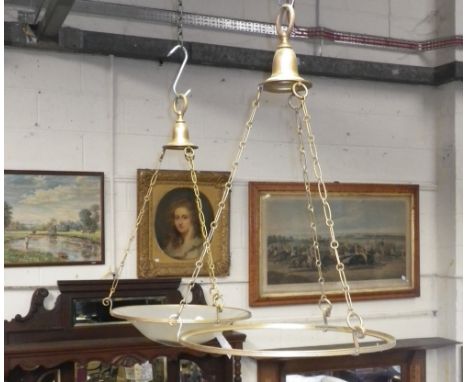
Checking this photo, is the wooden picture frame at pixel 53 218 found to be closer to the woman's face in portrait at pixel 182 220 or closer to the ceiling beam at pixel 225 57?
the woman's face in portrait at pixel 182 220

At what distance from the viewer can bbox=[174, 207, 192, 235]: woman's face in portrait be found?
4000mm

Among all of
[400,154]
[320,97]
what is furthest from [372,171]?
[320,97]

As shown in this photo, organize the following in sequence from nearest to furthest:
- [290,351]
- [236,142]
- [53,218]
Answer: [290,351] < [53,218] < [236,142]

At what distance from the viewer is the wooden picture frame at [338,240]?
4.22m

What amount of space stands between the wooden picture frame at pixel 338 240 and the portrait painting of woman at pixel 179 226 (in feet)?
1.25

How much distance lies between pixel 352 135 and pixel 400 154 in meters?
0.41

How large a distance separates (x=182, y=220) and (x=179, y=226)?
4 cm

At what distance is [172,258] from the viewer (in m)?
3.97

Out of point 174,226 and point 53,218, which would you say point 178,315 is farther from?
point 174,226

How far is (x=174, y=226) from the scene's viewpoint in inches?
157

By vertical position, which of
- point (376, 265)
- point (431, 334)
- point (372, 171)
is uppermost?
point (372, 171)

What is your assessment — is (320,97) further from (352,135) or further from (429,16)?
(429,16)

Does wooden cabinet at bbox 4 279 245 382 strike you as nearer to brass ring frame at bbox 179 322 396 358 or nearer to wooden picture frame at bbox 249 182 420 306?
wooden picture frame at bbox 249 182 420 306

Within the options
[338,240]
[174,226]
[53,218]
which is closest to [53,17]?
[53,218]
